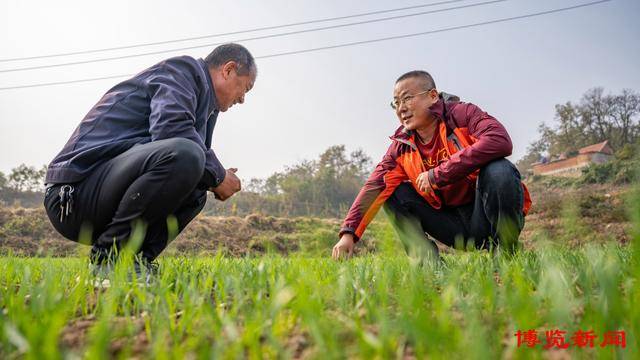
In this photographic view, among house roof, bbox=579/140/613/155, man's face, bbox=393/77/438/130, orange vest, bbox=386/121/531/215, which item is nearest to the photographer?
orange vest, bbox=386/121/531/215

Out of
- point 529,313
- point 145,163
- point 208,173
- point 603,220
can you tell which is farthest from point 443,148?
point 603,220

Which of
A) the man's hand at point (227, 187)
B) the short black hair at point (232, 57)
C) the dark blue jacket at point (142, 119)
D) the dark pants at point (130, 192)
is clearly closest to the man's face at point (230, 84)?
the short black hair at point (232, 57)

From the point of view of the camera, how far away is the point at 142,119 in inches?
94.0

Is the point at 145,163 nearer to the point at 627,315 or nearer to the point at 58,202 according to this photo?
the point at 58,202

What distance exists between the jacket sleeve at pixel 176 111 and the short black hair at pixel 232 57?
35 cm

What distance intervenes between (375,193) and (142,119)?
1683 millimetres

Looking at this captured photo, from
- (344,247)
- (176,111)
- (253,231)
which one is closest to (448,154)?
(344,247)

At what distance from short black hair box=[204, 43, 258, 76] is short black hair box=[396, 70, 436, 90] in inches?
44.4

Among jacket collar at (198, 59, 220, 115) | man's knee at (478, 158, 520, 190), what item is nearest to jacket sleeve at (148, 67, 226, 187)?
jacket collar at (198, 59, 220, 115)

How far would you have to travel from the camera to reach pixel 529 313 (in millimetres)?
869

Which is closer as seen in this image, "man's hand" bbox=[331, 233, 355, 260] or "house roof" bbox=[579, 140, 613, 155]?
"man's hand" bbox=[331, 233, 355, 260]

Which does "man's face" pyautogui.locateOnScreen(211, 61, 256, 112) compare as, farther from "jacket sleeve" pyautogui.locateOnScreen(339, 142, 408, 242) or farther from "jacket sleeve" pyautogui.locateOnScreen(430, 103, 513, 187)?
"jacket sleeve" pyautogui.locateOnScreen(430, 103, 513, 187)

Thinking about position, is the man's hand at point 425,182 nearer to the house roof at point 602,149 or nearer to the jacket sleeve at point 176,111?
the jacket sleeve at point 176,111

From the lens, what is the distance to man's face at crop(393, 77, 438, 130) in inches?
117
